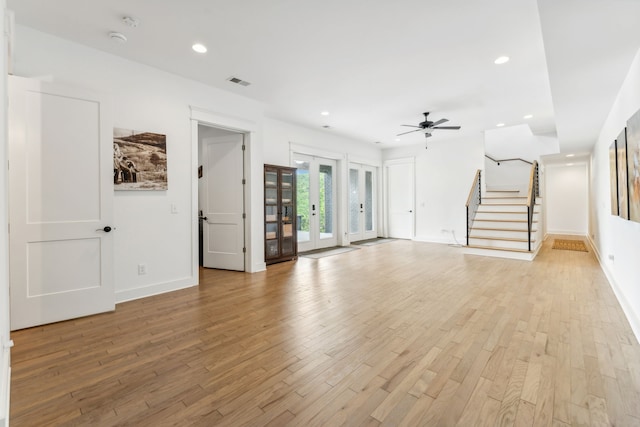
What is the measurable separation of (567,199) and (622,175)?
8547 millimetres

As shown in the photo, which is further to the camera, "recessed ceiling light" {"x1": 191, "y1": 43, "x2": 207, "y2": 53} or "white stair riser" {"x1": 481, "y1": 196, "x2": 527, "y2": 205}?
"white stair riser" {"x1": 481, "y1": 196, "x2": 527, "y2": 205}

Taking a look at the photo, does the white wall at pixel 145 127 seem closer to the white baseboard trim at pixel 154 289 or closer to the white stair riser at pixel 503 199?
the white baseboard trim at pixel 154 289

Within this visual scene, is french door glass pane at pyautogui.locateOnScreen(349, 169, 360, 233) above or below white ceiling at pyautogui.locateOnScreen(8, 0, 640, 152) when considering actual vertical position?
below

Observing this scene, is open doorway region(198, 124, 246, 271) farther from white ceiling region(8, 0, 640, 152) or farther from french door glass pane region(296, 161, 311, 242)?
french door glass pane region(296, 161, 311, 242)

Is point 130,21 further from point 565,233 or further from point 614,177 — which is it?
point 565,233

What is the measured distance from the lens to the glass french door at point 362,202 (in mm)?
8422

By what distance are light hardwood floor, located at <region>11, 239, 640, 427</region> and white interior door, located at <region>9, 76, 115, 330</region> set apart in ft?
0.92

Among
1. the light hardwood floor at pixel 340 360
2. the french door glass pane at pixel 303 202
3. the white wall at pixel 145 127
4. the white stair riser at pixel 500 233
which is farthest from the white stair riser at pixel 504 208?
the white wall at pixel 145 127

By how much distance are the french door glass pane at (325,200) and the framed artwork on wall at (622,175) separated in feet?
→ 17.3

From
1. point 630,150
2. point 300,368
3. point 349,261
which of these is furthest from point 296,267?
point 630,150

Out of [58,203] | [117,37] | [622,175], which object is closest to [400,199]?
[622,175]

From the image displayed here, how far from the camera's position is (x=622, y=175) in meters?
3.07

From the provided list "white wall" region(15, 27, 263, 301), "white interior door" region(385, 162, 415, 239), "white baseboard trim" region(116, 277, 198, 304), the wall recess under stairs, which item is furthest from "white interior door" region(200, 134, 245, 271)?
"white interior door" region(385, 162, 415, 239)

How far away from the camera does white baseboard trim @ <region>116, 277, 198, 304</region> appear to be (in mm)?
3510
